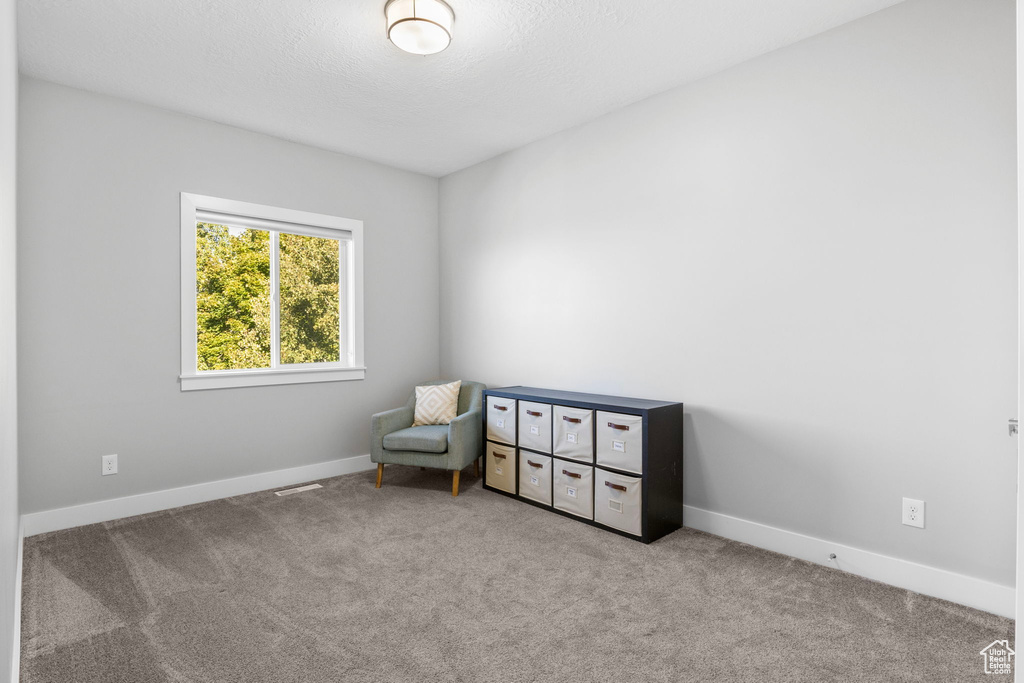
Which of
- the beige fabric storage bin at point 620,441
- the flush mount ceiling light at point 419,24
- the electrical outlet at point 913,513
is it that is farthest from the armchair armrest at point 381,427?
the electrical outlet at point 913,513

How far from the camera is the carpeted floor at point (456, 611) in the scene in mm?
1802

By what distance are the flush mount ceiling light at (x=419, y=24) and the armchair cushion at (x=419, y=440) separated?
233 centimetres

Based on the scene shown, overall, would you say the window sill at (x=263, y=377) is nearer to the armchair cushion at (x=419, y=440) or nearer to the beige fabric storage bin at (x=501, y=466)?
the armchair cushion at (x=419, y=440)

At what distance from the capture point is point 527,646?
6.31 feet

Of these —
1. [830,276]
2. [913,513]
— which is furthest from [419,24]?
[913,513]

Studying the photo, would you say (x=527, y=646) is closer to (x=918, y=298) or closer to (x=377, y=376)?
(x=918, y=298)

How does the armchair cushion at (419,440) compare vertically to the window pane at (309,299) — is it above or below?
below

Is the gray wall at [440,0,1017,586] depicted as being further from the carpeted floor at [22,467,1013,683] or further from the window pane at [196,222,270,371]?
the window pane at [196,222,270,371]

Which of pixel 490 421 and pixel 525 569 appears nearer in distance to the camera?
pixel 525 569

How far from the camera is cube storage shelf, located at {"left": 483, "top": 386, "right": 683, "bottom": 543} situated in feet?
9.41

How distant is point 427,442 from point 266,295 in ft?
5.52

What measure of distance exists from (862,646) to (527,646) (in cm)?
120

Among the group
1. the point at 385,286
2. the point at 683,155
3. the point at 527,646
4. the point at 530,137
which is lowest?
the point at 527,646

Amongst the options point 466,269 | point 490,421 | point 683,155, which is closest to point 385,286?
point 466,269
